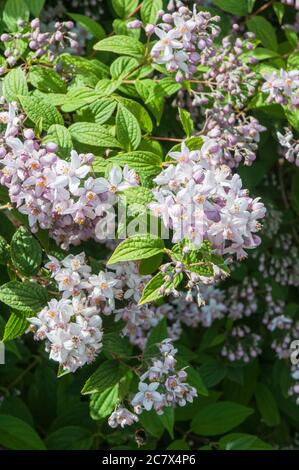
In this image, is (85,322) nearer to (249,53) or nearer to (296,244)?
(249,53)

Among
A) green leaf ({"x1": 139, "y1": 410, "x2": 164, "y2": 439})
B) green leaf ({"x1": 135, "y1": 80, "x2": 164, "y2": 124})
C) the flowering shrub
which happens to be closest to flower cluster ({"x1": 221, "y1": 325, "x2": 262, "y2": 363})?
the flowering shrub

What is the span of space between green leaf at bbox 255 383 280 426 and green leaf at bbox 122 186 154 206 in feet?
Result: 6.98

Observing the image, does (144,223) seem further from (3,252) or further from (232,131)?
(232,131)

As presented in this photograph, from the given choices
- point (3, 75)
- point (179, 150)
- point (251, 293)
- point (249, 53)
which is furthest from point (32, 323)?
point (251, 293)

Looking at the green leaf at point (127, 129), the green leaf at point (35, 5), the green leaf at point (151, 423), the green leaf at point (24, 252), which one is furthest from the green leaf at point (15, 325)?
the green leaf at point (35, 5)

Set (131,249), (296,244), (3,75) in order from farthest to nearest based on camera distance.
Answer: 1. (296,244)
2. (3,75)
3. (131,249)

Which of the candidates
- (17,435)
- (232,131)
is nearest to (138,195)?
(232,131)

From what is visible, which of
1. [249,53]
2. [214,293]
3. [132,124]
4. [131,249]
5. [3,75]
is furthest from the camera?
[214,293]

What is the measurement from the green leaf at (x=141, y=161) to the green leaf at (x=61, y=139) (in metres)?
0.15

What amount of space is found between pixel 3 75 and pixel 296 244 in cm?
206

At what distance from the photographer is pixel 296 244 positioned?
4273 mm

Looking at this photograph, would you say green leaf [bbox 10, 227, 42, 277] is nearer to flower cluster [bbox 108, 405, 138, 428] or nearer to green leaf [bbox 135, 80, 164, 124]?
flower cluster [bbox 108, 405, 138, 428]

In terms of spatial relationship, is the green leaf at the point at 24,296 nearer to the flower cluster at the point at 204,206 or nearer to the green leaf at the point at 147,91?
the flower cluster at the point at 204,206

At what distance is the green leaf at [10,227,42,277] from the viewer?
257 cm
